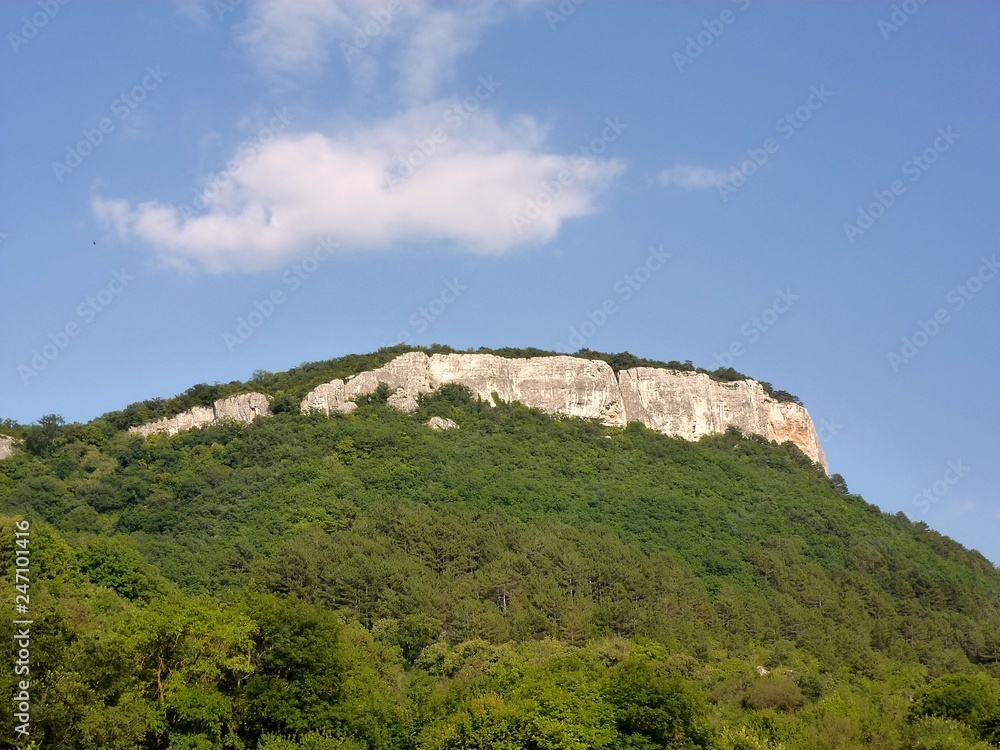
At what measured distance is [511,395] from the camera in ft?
309

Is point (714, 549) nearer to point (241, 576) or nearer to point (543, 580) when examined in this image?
point (543, 580)

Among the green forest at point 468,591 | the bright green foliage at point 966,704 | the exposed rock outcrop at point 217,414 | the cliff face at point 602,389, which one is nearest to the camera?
the green forest at point 468,591

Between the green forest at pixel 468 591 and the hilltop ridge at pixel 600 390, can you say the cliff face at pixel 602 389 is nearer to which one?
the hilltop ridge at pixel 600 390

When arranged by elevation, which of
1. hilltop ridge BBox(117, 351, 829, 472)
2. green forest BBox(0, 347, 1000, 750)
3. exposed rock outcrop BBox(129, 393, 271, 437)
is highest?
hilltop ridge BBox(117, 351, 829, 472)

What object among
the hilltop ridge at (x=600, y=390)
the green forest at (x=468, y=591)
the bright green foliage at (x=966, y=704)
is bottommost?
the bright green foliage at (x=966, y=704)

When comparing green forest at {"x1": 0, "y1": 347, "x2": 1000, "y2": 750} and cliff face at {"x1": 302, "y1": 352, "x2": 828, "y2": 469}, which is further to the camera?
cliff face at {"x1": 302, "y1": 352, "x2": 828, "y2": 469}

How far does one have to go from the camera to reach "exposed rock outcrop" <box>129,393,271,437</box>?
84.4 m

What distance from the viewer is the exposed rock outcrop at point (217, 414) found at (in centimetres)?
8438

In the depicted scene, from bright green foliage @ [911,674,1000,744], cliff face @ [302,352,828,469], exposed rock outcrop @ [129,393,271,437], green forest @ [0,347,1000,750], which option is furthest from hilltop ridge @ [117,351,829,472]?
bright green foliage @ [911,674,1000,744]

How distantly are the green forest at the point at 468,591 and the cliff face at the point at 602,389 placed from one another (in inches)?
83.6

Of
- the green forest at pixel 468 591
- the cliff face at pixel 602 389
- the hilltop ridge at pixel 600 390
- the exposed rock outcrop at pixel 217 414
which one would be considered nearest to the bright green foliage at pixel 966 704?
the green forest at pixel 468 591

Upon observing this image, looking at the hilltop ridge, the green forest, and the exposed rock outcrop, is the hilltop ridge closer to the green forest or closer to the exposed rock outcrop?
the green forest

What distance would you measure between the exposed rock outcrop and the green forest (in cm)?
141

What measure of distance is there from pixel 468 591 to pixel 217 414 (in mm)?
33018
